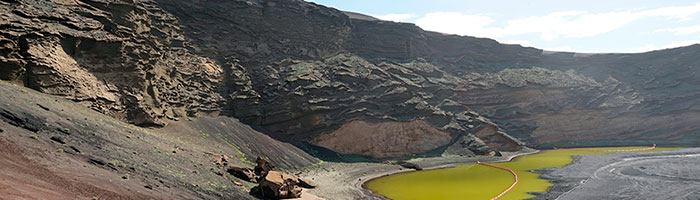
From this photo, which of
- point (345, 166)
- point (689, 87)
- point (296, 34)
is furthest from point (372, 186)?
point (689, 87)

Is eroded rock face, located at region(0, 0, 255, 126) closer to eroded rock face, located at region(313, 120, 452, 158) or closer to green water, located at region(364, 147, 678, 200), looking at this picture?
eroded rock face, located at region(313, 120, 452, 158)

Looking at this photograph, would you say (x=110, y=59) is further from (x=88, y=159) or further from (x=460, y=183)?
(x=460, y=183)

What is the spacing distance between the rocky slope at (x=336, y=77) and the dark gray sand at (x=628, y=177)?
583 inches

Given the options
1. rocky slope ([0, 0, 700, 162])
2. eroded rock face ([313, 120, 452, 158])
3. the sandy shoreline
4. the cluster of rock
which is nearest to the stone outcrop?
the cluster of rock

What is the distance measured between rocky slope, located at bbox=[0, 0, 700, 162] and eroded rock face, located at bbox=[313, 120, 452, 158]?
17 centimetres

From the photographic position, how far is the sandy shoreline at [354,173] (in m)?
29.0

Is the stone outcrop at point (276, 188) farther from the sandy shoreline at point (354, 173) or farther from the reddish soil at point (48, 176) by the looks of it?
the reddish soil at point (48, 176)

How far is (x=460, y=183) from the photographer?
33625 millimetres

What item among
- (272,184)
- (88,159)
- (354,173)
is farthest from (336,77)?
(88,159)

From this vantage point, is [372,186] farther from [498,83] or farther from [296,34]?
[498,83]

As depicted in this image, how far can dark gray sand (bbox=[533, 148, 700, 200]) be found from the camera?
28.1m

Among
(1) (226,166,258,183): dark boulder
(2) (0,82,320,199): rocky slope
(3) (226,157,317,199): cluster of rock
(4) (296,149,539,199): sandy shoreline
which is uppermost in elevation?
(2) (0,82,320,199): rocky slope

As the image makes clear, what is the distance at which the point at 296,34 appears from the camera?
5694 cm

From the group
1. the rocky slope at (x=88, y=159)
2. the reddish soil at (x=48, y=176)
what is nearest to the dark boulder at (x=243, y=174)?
the rocky slope at (x=88, y=159)
